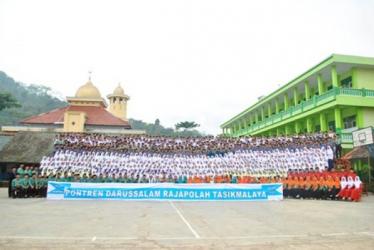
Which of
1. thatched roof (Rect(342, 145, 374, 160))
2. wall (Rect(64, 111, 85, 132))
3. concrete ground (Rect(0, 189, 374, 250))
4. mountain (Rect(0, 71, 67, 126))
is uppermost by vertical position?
mountain (Rect(0, 71, 67, 126))

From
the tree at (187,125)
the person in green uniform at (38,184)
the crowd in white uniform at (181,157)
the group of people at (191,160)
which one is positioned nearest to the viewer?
the person in green uniform at (38,184)

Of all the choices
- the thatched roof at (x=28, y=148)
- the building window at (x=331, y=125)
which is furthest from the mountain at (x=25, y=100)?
the building window at (x=331, y=125)

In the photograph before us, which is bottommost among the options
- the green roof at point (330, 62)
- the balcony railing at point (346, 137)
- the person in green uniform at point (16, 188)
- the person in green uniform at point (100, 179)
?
the person in green uniform at point (16, 188)

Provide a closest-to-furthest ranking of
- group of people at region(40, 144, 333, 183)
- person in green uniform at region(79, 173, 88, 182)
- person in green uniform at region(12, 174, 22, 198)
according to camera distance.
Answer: person in green uniform at region(12, 174, 22, 198) < person in green uniform at region(79, 173, 88, 182) < group of people at region(40, 144, 333, 183)

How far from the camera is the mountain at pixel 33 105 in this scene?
6475 centimetres

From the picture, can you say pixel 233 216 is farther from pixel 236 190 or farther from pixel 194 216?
pixel 236 190

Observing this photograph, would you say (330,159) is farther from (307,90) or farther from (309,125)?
(307,90)

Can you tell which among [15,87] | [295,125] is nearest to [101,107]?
[295,125]

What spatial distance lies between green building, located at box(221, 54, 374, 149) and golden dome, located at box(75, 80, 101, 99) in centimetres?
2280

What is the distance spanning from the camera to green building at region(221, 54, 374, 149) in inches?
935

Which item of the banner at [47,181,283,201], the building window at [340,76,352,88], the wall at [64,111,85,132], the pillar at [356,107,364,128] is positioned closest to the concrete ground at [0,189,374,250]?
the banner at [47,181,283,201]

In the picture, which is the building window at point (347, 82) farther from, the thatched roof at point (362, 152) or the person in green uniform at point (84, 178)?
the person in green uniform at point (84, 178)

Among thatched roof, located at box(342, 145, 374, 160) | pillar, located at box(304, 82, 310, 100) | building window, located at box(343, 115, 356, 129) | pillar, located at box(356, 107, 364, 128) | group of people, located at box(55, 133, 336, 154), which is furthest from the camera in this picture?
pillar, located at box(304, 82, 310, 100)

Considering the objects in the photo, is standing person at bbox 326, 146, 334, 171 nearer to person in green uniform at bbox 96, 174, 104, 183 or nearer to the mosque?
person in green uniform at bbox 96, 174, 104, 183
